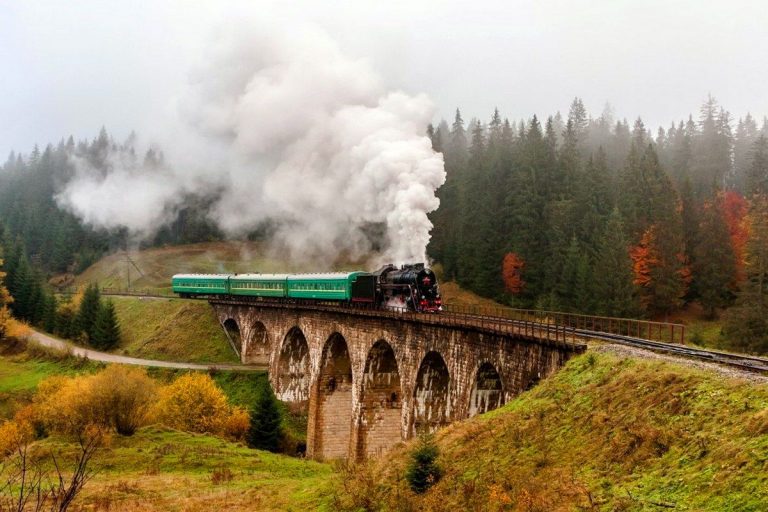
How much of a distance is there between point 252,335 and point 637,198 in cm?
3991

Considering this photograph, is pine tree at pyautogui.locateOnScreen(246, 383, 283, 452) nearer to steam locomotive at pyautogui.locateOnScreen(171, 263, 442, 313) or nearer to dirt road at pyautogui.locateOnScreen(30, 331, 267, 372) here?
steam locomotive at pyautogui.locateOnScreen(171, 263, 442, 313)

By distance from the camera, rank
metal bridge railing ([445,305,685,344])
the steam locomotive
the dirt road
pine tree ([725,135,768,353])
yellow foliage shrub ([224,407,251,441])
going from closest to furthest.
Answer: metal bridge railing ([445,305,685,344]), the steam locomotive, yellow foliage shrub ([224,407,251,441]), pine tree ([725,135,768,353]), the dirt road

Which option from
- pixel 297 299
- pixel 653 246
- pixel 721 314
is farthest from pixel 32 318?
pixel 721 314

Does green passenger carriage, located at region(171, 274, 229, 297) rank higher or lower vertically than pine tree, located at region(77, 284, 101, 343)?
higher

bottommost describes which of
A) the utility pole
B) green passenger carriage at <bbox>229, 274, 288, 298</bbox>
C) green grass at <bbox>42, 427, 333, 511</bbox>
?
green grass at <bbox>42, 427, 333, 511</bbox>

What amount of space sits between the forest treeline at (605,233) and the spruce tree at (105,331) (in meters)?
38.4

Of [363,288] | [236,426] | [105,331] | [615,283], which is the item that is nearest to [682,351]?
[363,288]

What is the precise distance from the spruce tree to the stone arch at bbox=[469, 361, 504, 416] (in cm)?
5640

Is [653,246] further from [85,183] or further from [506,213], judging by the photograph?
[85,183]

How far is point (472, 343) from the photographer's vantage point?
25891 millimetres

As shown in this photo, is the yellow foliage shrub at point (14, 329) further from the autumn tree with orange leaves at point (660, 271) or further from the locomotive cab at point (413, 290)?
the autumn tree with orange leaves at point (660, 271)

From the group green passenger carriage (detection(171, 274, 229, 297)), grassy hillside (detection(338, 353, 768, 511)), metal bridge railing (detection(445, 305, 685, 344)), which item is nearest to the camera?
grassy hillside (detection(338, 353, 768, 511))

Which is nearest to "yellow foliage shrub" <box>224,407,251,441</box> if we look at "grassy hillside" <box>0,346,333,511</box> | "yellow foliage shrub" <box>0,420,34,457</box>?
"grassy hillside" <box>0,346,333,511</box>

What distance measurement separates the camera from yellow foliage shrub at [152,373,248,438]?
1526 inches
